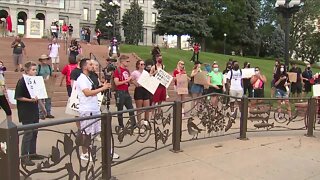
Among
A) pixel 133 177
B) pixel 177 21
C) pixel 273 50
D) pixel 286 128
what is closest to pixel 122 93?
pixel 133 177

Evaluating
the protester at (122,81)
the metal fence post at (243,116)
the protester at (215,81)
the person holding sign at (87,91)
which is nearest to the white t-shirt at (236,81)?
the protester at (215,81)

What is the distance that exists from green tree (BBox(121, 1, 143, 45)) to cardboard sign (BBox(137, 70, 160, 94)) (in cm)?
6319

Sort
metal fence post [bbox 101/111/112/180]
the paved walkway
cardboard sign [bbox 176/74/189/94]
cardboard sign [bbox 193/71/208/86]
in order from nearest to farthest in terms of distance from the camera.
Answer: metal fence post [bbox 101/111/112/180], the paved walkway, cardboard sign [bbox 176/74/189/94], cardboard sign [bbox 193/71/208/86]

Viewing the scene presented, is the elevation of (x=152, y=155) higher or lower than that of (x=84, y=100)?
lower

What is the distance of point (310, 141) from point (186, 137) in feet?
9.65

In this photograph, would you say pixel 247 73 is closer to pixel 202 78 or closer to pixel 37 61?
pixel 202 78

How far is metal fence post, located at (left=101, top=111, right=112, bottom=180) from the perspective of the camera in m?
5.33

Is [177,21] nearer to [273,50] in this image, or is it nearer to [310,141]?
[273,50]

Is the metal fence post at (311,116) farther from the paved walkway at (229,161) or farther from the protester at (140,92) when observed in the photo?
the protester at (140,92)

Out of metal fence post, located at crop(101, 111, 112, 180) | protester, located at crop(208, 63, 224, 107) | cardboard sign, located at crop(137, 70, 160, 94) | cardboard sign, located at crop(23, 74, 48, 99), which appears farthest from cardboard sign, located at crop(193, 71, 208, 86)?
metal fence post, located at crop(101, 111, 112, 180)

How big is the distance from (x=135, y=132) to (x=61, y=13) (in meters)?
71.6

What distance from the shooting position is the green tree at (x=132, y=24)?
72438 mm

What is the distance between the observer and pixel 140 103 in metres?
9.43

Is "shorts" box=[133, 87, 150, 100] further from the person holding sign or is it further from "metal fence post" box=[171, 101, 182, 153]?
the person holding sign
